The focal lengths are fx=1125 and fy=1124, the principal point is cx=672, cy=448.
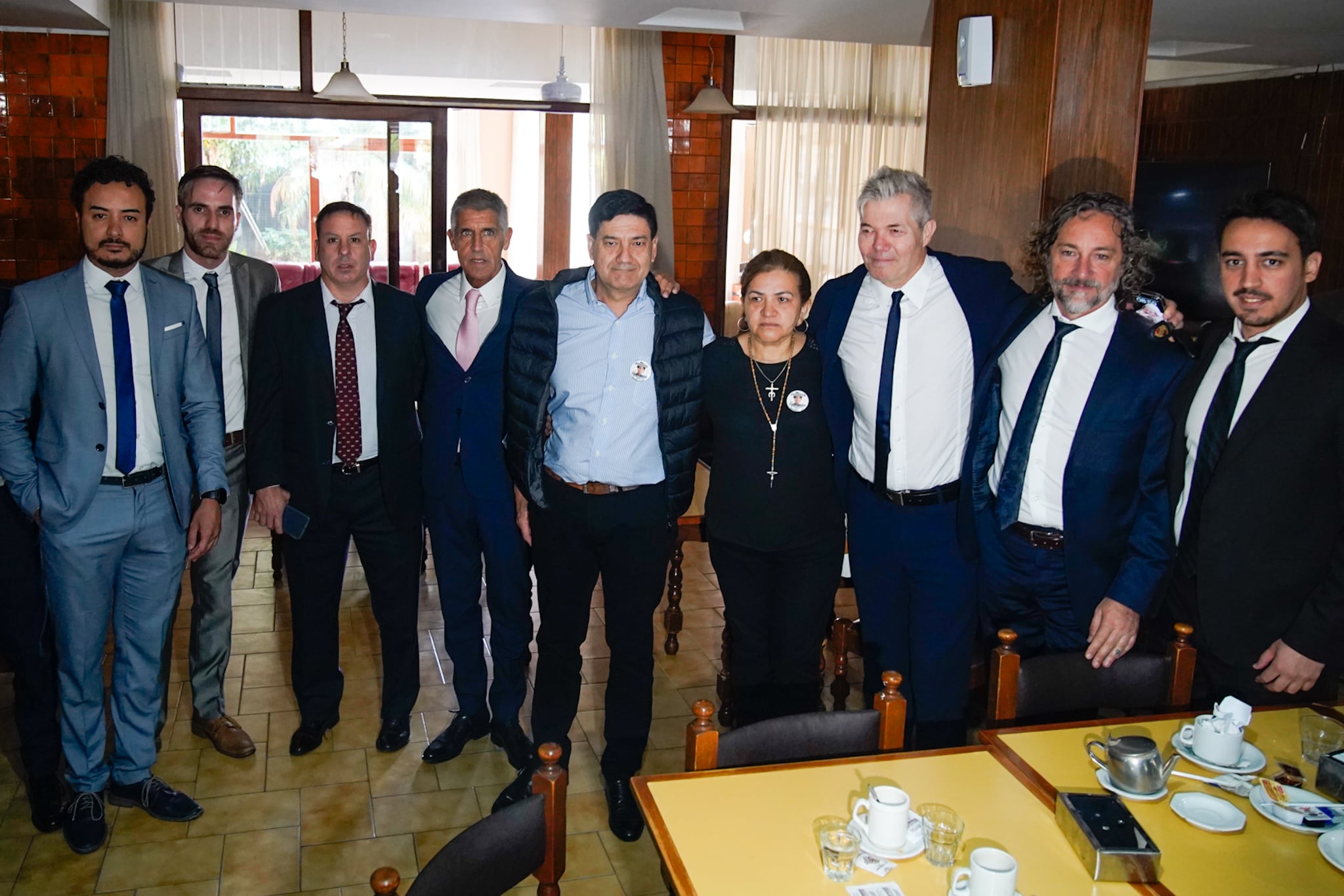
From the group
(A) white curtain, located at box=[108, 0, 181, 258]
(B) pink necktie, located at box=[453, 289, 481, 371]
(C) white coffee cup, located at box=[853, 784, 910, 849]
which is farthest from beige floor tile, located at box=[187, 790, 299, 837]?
(A) white curtain, located at box=[108, 0, 181, 258]

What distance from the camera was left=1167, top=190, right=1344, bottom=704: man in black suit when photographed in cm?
276

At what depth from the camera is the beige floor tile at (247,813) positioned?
3410 mm

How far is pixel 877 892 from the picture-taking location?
178 cm

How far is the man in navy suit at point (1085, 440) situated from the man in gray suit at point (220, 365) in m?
2.40

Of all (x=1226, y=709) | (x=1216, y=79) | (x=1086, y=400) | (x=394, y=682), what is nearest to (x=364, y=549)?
(x=394, y=682)

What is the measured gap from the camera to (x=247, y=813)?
3.50m

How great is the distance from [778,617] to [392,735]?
1515 mm

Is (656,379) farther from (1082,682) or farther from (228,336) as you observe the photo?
(228,336)

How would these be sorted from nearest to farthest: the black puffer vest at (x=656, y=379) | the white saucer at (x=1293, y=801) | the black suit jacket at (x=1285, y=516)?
the white saucer at (x=1293, y=801) → the black suit jacket at (x=1285, y=516) → the black puffer vest at (x=656, y=379)

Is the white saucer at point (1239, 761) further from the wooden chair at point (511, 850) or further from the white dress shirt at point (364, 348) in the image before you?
the white dress shirt at point (364, 348)

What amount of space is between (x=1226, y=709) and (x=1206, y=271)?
6.44 meters

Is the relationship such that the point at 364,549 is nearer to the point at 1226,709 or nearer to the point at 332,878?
the point at 332,878

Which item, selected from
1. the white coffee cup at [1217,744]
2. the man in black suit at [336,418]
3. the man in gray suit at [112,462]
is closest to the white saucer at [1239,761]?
the white coffee cup at [1217,744]

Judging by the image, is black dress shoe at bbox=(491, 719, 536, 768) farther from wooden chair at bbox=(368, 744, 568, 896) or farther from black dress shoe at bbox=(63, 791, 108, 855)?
wooden chair at bbox=(368, 744, 568, 896)
